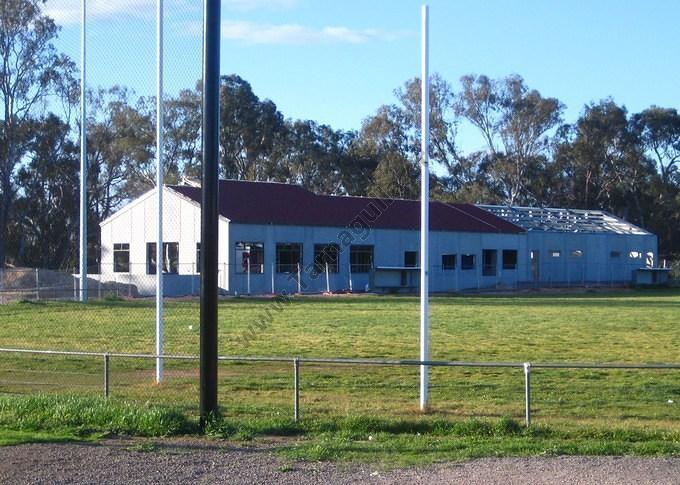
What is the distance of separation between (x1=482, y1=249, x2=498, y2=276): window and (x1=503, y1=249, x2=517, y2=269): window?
1137mm

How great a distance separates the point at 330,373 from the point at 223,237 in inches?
1444

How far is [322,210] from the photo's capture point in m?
62.6

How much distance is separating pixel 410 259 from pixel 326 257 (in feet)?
25.0

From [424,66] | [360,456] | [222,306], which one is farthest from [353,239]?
[360,456]

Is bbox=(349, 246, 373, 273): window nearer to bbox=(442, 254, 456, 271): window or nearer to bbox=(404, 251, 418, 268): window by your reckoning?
bbox=(404, 251, 418, 268): window

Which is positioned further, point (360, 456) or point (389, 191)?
point (389, 191)

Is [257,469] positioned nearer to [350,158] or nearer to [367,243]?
[367,243]

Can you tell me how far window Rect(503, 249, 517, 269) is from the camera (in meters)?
70.7

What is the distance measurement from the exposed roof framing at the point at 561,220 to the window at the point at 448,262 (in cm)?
947

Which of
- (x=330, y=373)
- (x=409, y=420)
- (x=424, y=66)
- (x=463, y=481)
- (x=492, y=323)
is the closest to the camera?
(x=463, y=481)

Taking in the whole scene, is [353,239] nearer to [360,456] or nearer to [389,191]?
[389,191]

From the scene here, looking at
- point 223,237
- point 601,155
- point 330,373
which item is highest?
point 601,155

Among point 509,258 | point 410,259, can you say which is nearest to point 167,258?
point 410,259

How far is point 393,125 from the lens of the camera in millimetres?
87125
